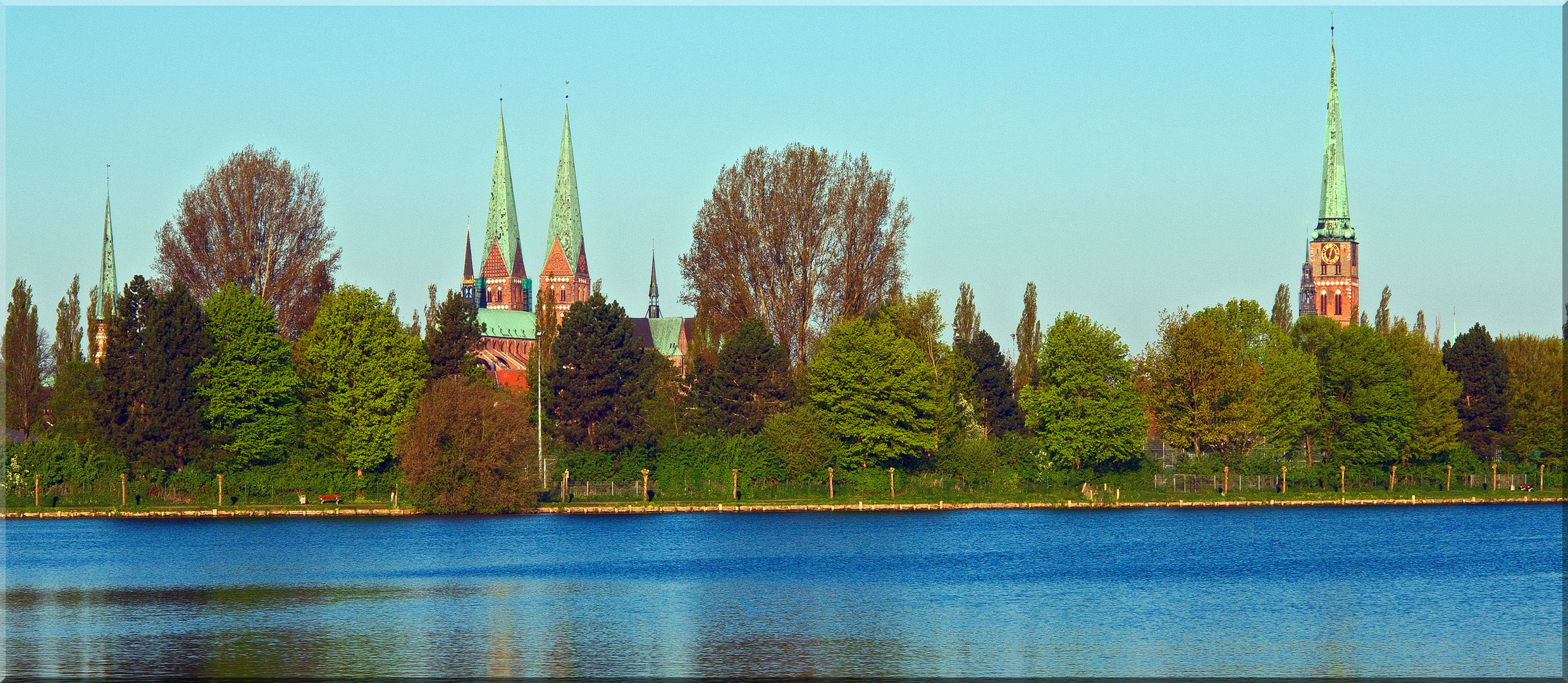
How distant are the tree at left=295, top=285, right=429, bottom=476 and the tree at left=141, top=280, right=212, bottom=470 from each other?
5057mm

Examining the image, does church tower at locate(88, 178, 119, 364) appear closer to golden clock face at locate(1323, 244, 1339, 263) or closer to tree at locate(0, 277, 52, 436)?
tree at locate(0, 277, 52, 436)

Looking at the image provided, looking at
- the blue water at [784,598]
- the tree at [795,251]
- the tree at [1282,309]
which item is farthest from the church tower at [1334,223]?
the blue water at [784,598]

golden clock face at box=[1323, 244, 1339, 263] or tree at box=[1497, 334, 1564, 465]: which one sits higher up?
golden clock face at box=[1323, 244, 1339, 263]

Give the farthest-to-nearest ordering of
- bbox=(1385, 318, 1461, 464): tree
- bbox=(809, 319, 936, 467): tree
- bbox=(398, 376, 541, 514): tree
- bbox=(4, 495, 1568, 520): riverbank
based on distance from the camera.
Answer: bbox=(1385, 318, 1461, 464): tree < bbox=(809, 319, 936, 467): tree < bbox=(4, 495, 1568, 520): riverbank < bbox=(398, 376, 541, 514): tree

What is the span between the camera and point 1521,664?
30.3 meters

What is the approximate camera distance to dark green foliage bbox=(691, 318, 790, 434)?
3091 inches

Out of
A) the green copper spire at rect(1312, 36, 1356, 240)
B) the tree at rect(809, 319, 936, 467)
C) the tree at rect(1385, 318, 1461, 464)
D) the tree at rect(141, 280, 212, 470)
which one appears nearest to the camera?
the tree at rect(141, 280, 212, 470)

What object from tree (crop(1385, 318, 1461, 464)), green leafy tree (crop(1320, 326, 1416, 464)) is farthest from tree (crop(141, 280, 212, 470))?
tree (crop(1385, 318, 1461, 464))

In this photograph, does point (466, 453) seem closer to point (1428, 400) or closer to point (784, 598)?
point (784, 598)

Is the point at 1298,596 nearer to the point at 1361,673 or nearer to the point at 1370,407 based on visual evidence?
the point at 1361,673

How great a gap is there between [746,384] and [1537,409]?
Result: 4539cm

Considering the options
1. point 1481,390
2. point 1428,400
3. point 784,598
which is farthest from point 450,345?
point 1481,390

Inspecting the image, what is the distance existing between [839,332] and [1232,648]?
153ft

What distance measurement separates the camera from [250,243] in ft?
279
